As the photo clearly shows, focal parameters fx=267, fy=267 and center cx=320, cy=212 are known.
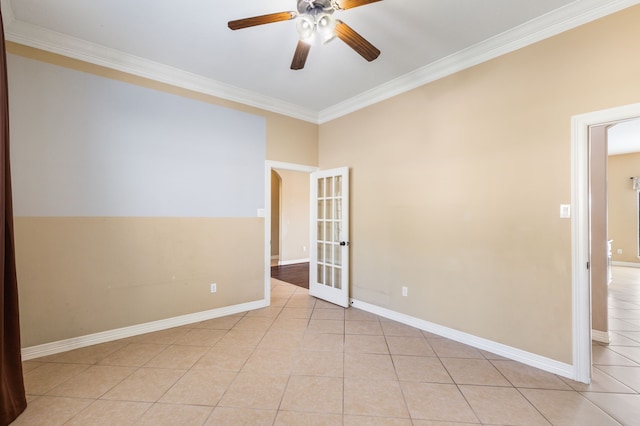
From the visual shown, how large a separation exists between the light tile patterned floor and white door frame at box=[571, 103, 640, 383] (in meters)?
0.22

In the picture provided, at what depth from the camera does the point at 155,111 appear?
305 cm

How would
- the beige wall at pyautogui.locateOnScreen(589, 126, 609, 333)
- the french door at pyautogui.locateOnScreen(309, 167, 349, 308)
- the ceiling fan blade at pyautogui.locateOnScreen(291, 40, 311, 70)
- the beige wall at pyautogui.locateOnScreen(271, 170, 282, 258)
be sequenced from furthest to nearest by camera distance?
the beige wall at pyautogui.locateOnScreen(271, 170, 282, 258) → the french door at pyautogui.locateOnScreen(309, 167, 349, 308) → the beige wall at pyautogui.locateOnScreen(589, 126, 609, 333) → the ceiling fan blade at pyautogui.locateOnScreen(291, 40, 311, 70)

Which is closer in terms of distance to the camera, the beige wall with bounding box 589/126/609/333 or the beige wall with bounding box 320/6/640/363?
the beige wall with bounding box 320/6/640/363

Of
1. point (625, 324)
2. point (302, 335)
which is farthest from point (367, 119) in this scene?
point (625, 324)

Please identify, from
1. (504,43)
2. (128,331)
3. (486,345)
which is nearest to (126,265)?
(128,331)

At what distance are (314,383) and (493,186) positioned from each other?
2.40m

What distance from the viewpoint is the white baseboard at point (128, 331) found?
2.46m

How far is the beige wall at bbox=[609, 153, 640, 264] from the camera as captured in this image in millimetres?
6570

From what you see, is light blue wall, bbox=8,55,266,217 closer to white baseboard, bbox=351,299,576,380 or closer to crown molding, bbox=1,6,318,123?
crown molding, bbox=1,6,318,123

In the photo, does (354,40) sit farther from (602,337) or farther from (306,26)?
(602,337)

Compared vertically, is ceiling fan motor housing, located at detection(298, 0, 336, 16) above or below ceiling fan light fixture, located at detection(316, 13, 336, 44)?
above

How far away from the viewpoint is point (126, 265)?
9.39 feet

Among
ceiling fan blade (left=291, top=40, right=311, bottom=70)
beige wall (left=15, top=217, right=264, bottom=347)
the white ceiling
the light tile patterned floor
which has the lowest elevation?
the light tile patterned floor

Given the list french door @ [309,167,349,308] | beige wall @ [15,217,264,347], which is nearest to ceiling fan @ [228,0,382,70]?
french door @ [309,167,349,308]
